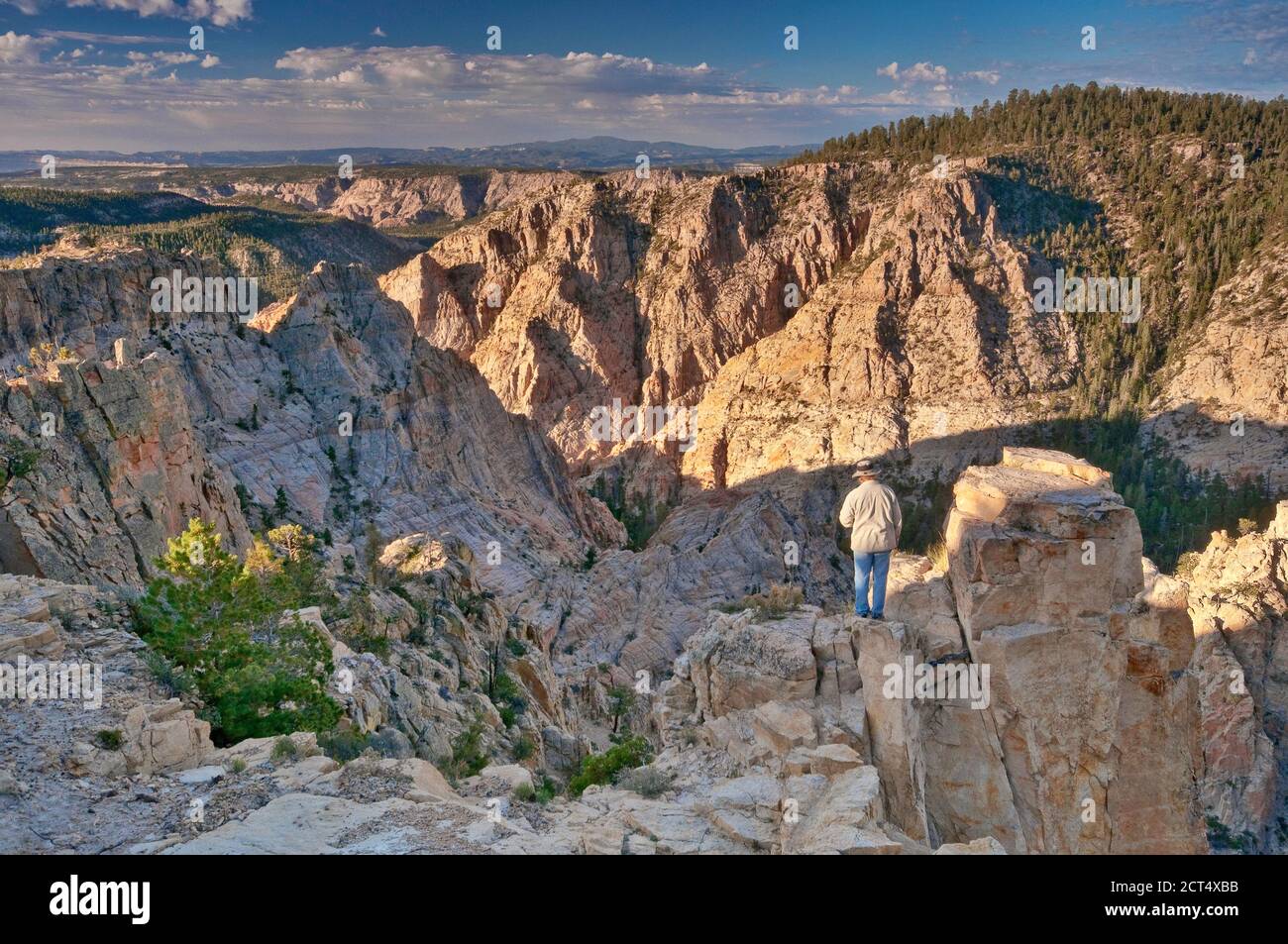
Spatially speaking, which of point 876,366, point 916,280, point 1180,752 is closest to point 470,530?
point 1180,752

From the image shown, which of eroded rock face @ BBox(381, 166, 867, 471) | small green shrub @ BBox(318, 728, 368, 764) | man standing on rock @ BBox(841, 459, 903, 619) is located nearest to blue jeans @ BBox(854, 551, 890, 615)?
man standing on rock @ BBox(841, 459, 903, 619)

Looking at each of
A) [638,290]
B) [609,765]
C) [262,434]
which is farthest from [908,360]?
[609,765]

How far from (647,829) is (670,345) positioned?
93939 millimetres

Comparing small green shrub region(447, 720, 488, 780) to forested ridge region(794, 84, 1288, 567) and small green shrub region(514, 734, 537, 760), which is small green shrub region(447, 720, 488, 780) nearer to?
small green shrub region(514, 734, 537, 760)

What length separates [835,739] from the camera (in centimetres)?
1482

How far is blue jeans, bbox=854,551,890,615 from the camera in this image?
651 inches

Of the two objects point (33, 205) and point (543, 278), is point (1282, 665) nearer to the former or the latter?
point (543, 278)

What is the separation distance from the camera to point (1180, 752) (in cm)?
1820

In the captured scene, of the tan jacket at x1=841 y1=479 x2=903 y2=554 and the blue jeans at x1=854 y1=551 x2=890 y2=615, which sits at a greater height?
the tan jacket at x1=841 y1=479 x2=903 y2=554

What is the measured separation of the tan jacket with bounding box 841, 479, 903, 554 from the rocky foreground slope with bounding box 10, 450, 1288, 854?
174cm

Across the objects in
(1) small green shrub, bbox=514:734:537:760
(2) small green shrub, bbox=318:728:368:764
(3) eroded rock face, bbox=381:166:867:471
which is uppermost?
(3) eroded rock face, bbox=381:166:867:471

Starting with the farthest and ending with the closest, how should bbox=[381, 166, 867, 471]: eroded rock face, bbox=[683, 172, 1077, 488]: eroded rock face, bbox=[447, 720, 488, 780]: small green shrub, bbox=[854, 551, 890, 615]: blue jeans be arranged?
bbox=[381, 166, 867, 471]: eroded rock face < bbox=[683, 172, 1077, 488]: eroded rock face < bbox=[447, 720, 488, 780]: small green shrub < bbox=[854, 551, 890, 615]: blue jeans

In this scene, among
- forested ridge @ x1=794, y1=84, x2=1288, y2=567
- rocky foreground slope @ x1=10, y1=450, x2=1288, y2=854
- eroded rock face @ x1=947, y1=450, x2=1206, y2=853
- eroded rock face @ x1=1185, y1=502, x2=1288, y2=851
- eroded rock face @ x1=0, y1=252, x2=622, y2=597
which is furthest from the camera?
forested ridge @ x1=794, y1=84, x2=1288, y2=567

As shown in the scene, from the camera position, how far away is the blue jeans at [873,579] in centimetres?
1655
